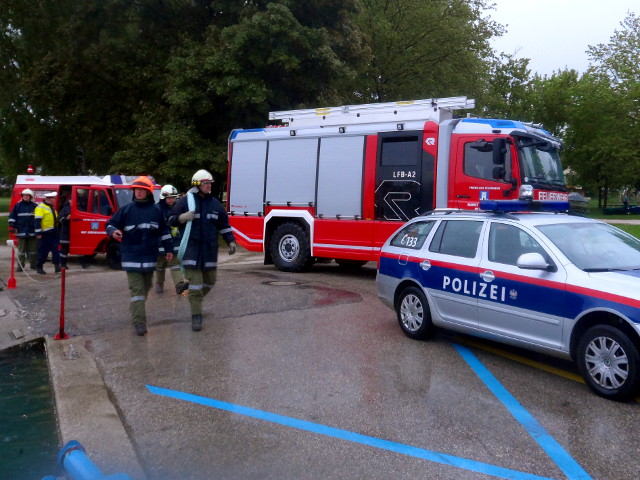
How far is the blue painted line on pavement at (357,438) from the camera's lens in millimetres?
3967

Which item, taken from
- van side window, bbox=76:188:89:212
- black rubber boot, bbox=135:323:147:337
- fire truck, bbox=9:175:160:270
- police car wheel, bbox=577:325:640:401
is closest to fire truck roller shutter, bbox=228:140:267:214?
fire truck, bbox=9:175:160:270

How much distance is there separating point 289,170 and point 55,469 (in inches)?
364

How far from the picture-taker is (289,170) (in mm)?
12938

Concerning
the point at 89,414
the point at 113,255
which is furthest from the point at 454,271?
the point at 113,255

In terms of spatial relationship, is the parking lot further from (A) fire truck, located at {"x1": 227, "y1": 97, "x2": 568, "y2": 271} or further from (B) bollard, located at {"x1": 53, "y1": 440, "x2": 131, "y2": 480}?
(A) fire truck, located at {"x1": 227, "y1": 97, "x2": 568, "y2": 271}

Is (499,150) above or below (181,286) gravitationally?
above

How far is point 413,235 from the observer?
764 cm

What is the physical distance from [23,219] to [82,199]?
143 cm

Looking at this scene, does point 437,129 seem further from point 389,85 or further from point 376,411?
point 389,85

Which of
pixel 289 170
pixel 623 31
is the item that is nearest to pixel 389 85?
pixel 289 170

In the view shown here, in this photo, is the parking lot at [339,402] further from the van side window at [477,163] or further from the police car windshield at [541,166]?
the police car windshield at [541,166]

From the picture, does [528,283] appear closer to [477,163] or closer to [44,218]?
[477,163]

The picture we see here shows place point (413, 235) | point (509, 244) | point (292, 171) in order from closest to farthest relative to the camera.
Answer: point (509, 244) < point (413, 235) < point (292, 171)

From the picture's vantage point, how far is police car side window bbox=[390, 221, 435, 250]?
24.4 ft
